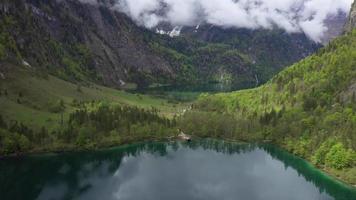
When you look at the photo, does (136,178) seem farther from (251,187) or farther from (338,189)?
(338,189)

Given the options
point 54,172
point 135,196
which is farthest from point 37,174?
point 135,196

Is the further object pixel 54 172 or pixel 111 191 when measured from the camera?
pixel 54 172

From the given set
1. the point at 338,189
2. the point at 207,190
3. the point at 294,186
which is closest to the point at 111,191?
the point at 207,190

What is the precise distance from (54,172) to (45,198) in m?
31.2

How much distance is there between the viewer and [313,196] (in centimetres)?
18100

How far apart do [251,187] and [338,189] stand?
31.9 meters

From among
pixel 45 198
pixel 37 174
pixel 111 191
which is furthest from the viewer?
pixel 37 174

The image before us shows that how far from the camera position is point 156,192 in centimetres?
17475

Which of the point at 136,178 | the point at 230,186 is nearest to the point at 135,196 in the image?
the point at 136,178

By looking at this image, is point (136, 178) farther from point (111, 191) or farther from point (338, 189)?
point (338, 189)

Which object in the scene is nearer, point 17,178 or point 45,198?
point 45,198

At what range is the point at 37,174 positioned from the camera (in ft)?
632

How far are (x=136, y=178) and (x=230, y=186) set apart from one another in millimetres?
36990

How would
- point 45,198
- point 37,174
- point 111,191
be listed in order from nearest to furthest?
point 45,198, point 111,191, point 37,174
